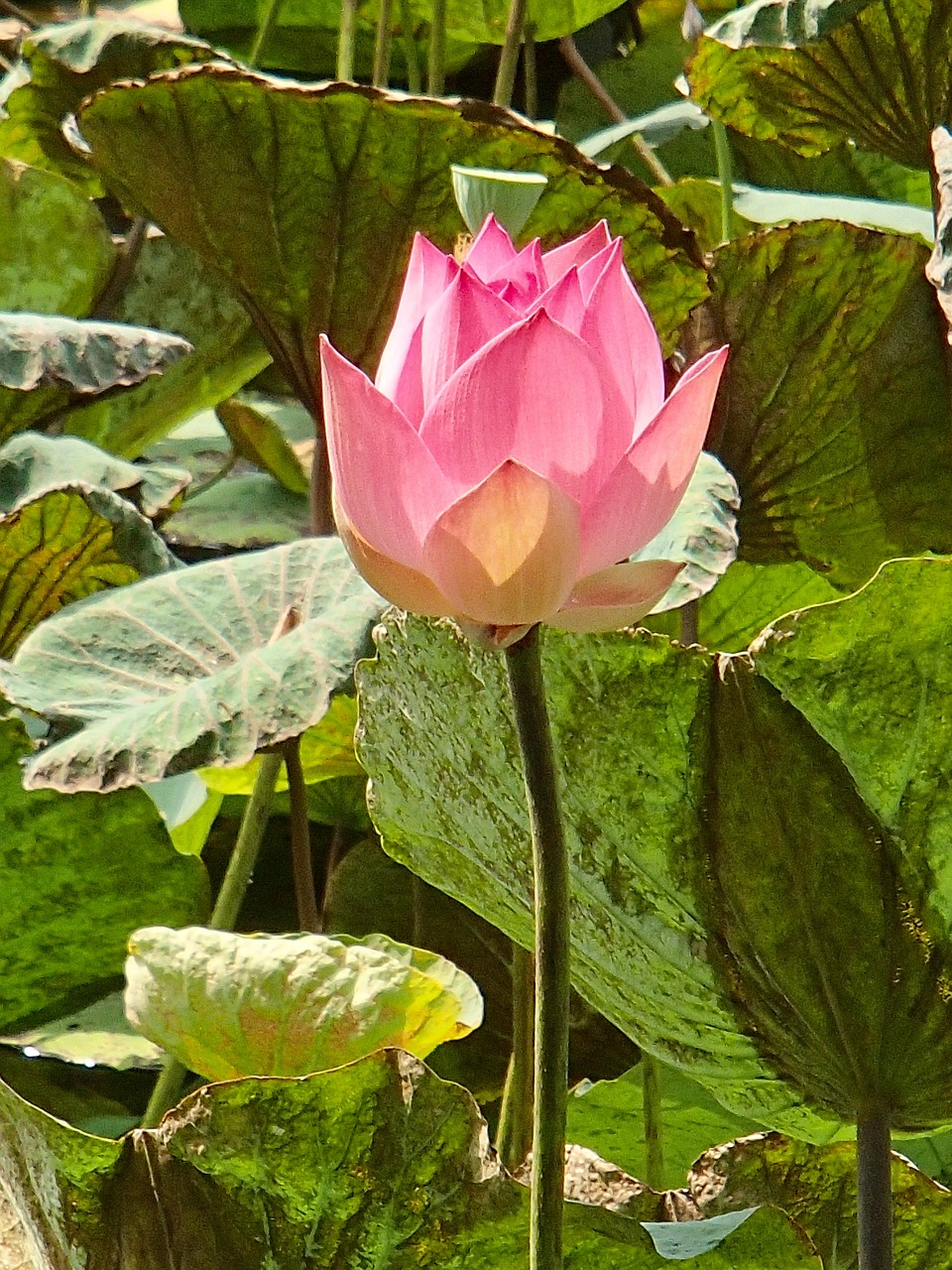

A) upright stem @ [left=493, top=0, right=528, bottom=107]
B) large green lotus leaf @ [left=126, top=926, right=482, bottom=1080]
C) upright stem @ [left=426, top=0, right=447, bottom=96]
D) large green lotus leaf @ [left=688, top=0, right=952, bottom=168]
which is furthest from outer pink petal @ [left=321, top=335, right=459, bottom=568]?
upright stem @ [left=426, top=0, right=447, bottom=96]

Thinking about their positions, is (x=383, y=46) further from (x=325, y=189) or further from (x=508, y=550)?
(x=508, y=550)

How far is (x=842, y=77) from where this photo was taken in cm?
97

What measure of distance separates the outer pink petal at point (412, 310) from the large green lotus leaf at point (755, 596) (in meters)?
0.73

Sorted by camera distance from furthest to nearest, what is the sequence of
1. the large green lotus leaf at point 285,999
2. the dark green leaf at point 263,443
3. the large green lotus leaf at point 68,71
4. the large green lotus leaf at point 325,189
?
the dark green leaf at point 263,443 → the large green lotus leaf at point 68,71 → the large green lotus leaf at point 325,189 → the large green lotus leaf at point 285,999

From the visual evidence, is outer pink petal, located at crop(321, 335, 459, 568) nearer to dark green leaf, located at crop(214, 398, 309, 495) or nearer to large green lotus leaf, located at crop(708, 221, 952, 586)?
large green lotus leaf, located at crop(708, 221, 952, 586)

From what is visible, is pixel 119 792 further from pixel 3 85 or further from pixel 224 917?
pixel 3 85

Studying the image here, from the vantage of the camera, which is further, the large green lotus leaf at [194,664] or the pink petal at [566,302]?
the large green lotus leaf at [194,664]

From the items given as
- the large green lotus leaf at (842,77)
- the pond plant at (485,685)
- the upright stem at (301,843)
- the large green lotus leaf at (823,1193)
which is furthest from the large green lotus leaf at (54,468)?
the large green lotus leaf at (823,1193)

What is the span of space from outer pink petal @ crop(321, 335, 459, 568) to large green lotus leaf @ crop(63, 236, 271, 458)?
2.93 feet

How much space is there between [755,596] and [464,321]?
773 mm

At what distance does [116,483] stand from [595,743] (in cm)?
54

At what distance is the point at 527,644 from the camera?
319 mm

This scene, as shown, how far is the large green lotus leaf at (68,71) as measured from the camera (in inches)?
41.3

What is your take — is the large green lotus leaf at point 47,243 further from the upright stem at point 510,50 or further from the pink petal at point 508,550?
the pink petal at point 508,550
